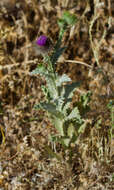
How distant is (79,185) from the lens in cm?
205

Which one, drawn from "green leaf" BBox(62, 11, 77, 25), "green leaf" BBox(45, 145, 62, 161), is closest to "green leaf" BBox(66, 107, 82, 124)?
"green leaf" BBox(45, 145, 62, 161)

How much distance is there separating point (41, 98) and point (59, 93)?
1.98 ft

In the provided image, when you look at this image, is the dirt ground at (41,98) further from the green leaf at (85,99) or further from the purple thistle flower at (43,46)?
the purple thistle flower at (43,46)

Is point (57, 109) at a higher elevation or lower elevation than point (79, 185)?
higher

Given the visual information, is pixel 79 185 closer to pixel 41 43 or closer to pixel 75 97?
pixel 75 97

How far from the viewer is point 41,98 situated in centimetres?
256

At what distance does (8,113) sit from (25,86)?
0.32 metres

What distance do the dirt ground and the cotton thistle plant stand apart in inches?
5.7

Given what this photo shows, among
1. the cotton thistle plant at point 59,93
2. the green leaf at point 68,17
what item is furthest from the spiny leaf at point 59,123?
the green leaf at point 68,17

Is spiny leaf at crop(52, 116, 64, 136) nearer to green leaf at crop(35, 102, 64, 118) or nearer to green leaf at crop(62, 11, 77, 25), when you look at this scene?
green leaf at crop(35, 102, 64, 118)

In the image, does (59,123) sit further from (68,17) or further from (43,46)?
(68,17)

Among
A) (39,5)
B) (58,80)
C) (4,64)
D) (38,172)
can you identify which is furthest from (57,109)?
(39,5)

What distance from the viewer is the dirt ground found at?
2.06 m

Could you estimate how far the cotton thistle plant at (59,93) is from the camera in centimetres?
177
